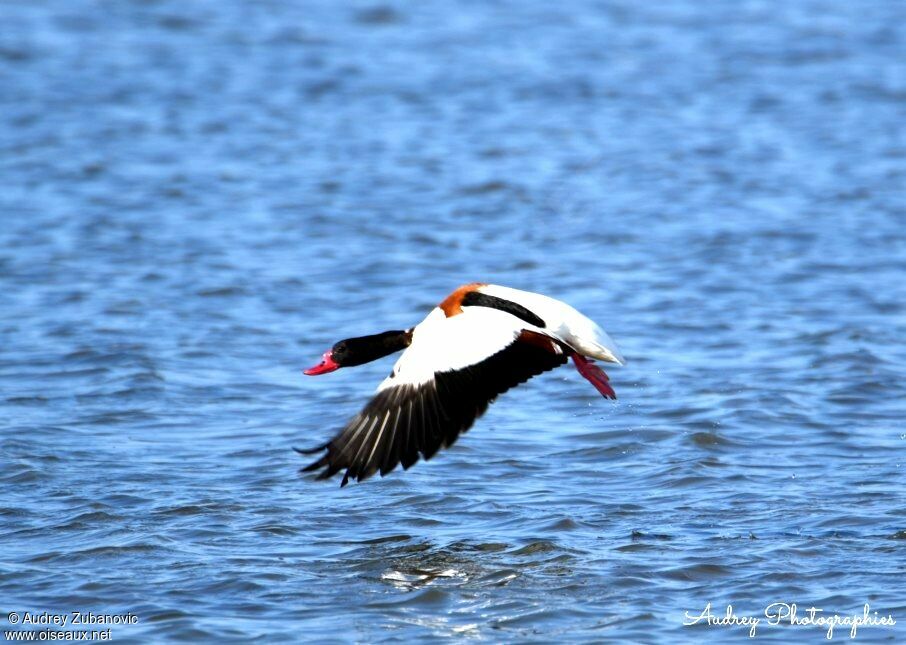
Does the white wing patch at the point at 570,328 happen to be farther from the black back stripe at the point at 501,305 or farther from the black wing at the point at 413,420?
the black wing at the point at 413,420

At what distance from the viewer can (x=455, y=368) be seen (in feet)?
17.6

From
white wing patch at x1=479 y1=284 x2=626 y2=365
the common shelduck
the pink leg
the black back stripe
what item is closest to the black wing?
the common shelduck

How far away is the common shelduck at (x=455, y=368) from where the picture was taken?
17.1 ft

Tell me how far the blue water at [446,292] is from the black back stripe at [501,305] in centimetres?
78

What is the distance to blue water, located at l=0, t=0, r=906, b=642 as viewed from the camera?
5.21m

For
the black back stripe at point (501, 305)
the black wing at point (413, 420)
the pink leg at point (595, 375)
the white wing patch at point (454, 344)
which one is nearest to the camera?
the black wing at point (413, 420)

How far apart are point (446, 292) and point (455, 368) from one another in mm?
3884

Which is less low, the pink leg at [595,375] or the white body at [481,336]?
the white body at [481,336]

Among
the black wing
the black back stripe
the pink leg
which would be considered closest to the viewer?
the black wing

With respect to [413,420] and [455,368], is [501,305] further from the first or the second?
[413,420]

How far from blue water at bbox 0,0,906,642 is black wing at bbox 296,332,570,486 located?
0.41m

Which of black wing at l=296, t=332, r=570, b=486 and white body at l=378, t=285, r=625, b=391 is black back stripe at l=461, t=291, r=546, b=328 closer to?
white body at l=378, t=285, r=625, b=391

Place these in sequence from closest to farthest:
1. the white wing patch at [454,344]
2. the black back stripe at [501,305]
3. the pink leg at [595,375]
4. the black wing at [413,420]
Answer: the black wing at [413,420] → the white wing patch at [454,344] → the black back stripe at [501,305] → the pink leg at [595,375]

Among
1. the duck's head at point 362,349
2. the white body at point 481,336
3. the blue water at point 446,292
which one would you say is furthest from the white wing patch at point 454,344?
the blue water at point 446,292
